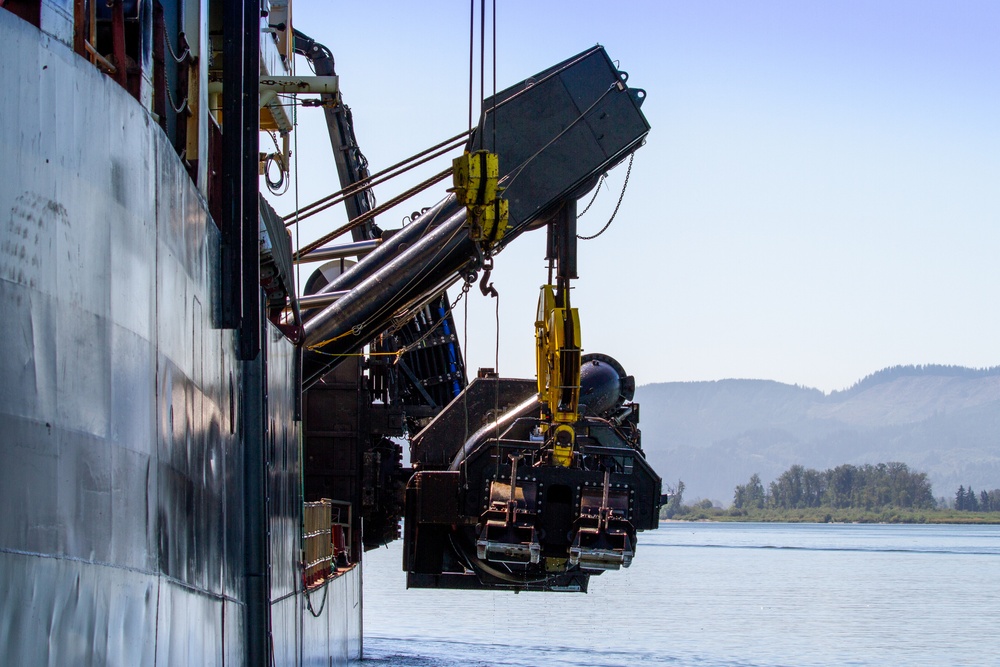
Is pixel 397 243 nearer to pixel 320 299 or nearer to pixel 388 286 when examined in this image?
pixel 388 286

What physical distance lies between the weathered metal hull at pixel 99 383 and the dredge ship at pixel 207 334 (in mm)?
20

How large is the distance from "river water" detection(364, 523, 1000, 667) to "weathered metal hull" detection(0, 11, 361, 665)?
93.8 ft

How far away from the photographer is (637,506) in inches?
979

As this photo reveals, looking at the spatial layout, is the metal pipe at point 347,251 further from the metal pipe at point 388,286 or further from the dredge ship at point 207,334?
the metal pipe at point 388,286

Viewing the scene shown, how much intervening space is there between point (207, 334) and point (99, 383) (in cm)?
365

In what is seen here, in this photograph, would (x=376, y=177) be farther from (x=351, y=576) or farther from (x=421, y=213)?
(x=351, y=576)

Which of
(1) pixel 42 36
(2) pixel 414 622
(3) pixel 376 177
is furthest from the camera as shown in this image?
(2) pixel 414 622

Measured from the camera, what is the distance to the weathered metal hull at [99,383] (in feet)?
21.6

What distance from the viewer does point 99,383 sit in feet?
24.8

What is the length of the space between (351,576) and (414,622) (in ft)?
88.4

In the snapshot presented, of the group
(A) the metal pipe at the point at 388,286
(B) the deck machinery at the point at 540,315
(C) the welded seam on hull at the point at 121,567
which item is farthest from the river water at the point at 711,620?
(C) the welded seam on hull at the point at 121,567

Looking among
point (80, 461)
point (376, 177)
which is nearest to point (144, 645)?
point (80, 461)

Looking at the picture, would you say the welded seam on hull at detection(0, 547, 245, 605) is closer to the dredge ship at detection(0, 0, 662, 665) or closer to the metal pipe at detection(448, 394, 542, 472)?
the dredge ship at detection(0, 0, 662, 665)

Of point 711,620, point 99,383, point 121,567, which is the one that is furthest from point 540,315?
point 711,620
